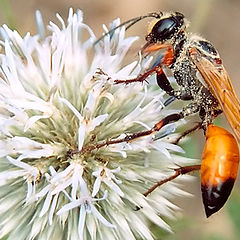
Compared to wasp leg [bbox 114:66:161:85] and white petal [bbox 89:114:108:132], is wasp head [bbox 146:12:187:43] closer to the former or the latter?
wasp leg [bbox 114:66:161:85]

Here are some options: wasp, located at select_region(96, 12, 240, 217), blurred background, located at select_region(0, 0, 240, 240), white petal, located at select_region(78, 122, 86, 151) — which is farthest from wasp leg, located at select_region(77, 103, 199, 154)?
blurred background, located at select_region(0, 0, 240, 240)

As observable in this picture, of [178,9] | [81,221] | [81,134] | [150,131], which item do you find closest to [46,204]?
[81,221]

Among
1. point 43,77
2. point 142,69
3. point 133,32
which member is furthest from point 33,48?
point 133,32

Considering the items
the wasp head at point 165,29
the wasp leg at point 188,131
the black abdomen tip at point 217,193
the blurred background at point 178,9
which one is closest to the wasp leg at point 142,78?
the wasp head at point 165,29

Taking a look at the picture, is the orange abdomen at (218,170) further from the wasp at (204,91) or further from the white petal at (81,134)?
the white petal at (81,134)

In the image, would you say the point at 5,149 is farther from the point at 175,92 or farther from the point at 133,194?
the point at 175,92

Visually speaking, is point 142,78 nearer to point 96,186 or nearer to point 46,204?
point 96,186
